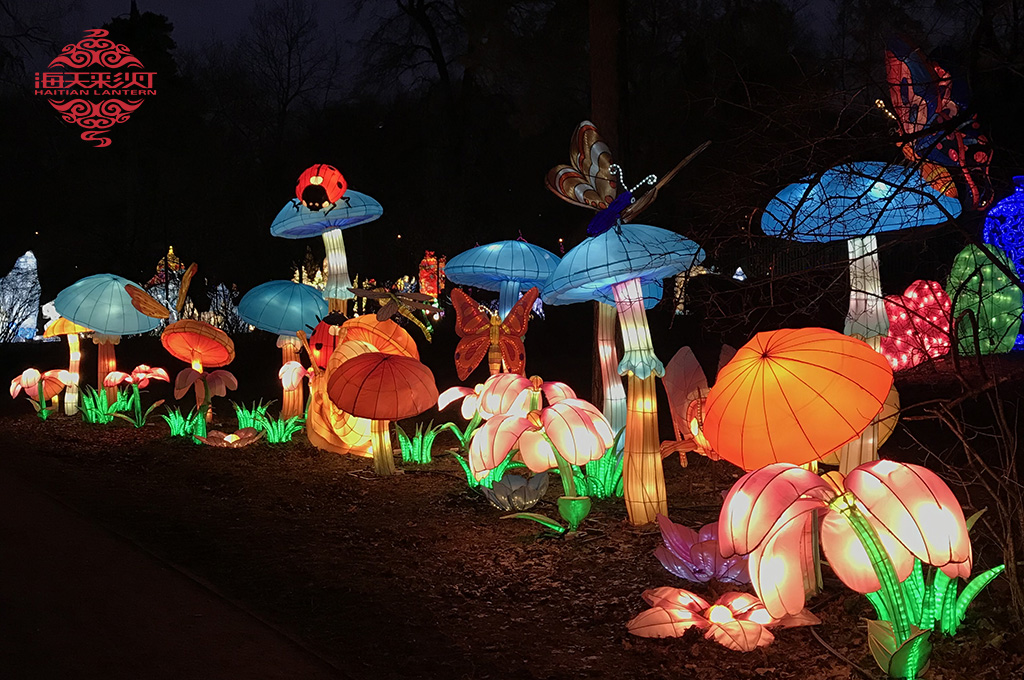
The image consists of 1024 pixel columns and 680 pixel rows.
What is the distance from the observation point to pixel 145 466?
7289mm

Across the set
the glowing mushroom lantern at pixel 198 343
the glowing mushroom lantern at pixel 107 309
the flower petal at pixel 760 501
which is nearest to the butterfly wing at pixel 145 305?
the glowing mushroom lantern at pixel 107 309

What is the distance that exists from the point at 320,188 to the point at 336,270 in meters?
0.82

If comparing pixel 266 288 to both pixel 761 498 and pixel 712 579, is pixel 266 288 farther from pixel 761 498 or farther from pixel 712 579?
pixel 761 498

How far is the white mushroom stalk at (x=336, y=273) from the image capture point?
8.08 meters

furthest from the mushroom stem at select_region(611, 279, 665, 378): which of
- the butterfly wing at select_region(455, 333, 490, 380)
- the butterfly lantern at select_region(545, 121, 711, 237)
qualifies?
the butterfly wing at select_region(455, 333, 490, 380)

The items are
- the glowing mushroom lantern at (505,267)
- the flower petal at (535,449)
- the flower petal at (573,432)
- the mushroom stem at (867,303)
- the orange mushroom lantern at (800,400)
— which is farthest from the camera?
the glowing mushroom lantern at (505,267)

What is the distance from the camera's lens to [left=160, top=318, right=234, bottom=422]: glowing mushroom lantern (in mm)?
8273

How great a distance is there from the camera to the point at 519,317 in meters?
6.38

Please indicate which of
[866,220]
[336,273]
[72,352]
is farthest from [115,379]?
[866,220]

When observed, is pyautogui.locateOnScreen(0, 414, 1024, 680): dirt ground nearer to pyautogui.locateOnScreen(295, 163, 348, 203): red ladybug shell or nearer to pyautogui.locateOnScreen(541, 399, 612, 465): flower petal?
pyautogui.locateOnScreen(541, 399, 612, 465): flower petal

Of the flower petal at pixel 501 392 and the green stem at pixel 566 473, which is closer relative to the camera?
the green stem at pixel 566 473

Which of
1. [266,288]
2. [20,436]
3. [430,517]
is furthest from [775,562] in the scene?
[20,436]

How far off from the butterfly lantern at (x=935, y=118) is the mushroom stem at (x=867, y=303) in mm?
984

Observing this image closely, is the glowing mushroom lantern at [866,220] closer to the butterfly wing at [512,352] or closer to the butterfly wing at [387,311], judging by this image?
the butterfly wing at [512,352]
